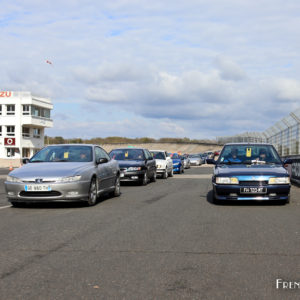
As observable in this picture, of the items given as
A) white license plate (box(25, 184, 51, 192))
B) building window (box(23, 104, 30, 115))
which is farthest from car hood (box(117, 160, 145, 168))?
building window (box(23, 104, 30, 115))

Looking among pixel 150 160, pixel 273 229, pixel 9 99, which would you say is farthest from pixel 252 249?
pixel 9 99

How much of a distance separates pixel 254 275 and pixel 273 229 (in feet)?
10.2

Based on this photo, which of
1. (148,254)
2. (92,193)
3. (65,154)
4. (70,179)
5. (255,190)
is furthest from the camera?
(65,154)

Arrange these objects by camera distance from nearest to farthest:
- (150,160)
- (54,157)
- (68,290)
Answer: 1. (68,290)
2. (54,157)
3. (150,160)

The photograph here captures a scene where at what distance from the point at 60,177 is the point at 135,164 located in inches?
336

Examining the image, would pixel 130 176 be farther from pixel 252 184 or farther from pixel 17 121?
pixel 17 121

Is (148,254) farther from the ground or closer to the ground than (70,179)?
closer to the ground

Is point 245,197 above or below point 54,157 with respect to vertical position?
below

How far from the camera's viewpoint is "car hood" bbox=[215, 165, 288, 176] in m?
11.3

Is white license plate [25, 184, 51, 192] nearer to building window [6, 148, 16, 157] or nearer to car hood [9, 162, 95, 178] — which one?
car hood [9, 162, 95, 178]

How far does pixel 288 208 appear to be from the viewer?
11.0 metres

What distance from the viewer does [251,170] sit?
38.0ft

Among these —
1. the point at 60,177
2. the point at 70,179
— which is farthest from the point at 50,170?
the point at 70,179

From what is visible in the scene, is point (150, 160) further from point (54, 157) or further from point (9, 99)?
point (9, 99)
